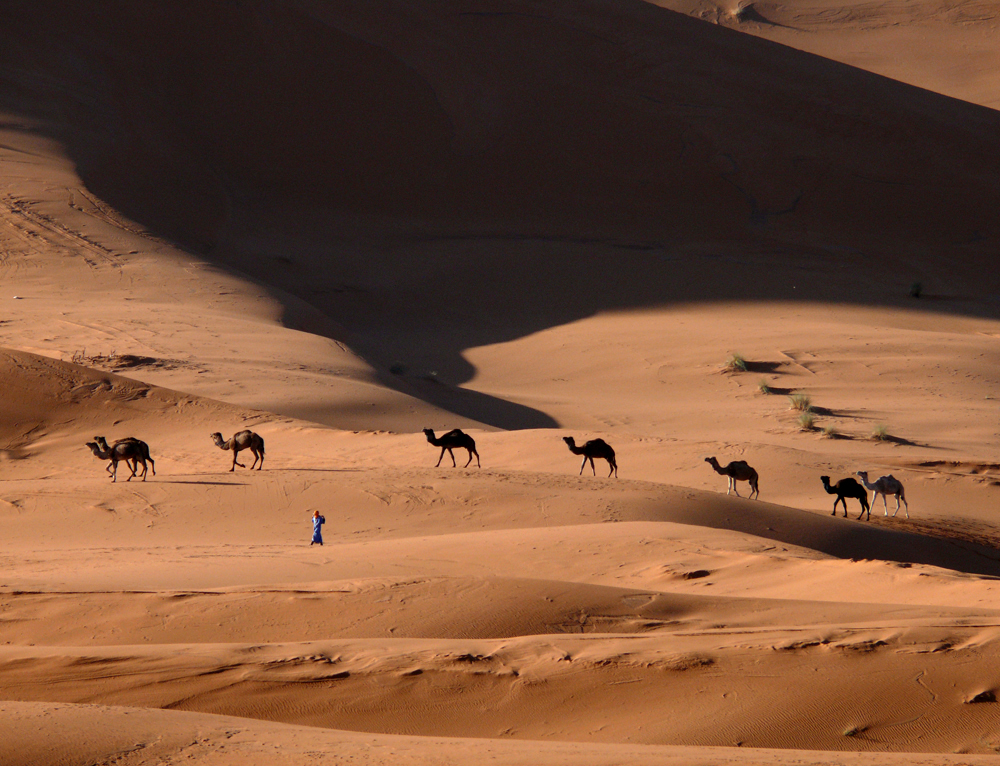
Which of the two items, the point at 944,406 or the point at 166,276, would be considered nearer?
the point at 944,406

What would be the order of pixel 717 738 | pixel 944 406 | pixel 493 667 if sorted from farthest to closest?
pixel 944 406 → pixel 493 667 → pixel 717 738

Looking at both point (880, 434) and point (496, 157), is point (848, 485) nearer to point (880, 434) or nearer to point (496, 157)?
point (880, 434)

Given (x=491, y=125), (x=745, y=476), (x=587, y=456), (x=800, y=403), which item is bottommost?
(x=745, y=476)

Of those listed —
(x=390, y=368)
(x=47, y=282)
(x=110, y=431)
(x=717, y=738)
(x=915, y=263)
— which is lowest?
(x=717, y=738)

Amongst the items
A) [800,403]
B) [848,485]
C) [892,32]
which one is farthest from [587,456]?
[892,32]

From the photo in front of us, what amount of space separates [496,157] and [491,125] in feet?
6.52

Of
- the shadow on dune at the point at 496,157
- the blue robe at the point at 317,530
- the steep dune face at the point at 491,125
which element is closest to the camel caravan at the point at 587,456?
the blue robe at the point at 317,530

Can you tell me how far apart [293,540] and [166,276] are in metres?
17.8

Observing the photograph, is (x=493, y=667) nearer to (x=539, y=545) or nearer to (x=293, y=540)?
(x=539, y=545)

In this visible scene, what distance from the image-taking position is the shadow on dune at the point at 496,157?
114ft

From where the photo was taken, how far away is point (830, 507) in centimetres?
1673

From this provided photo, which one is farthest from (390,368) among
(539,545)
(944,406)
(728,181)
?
(728,181)

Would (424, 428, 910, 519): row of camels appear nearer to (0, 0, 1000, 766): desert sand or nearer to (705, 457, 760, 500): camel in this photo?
(705, 457, 760, 500): camel

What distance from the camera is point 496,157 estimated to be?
140 ft
